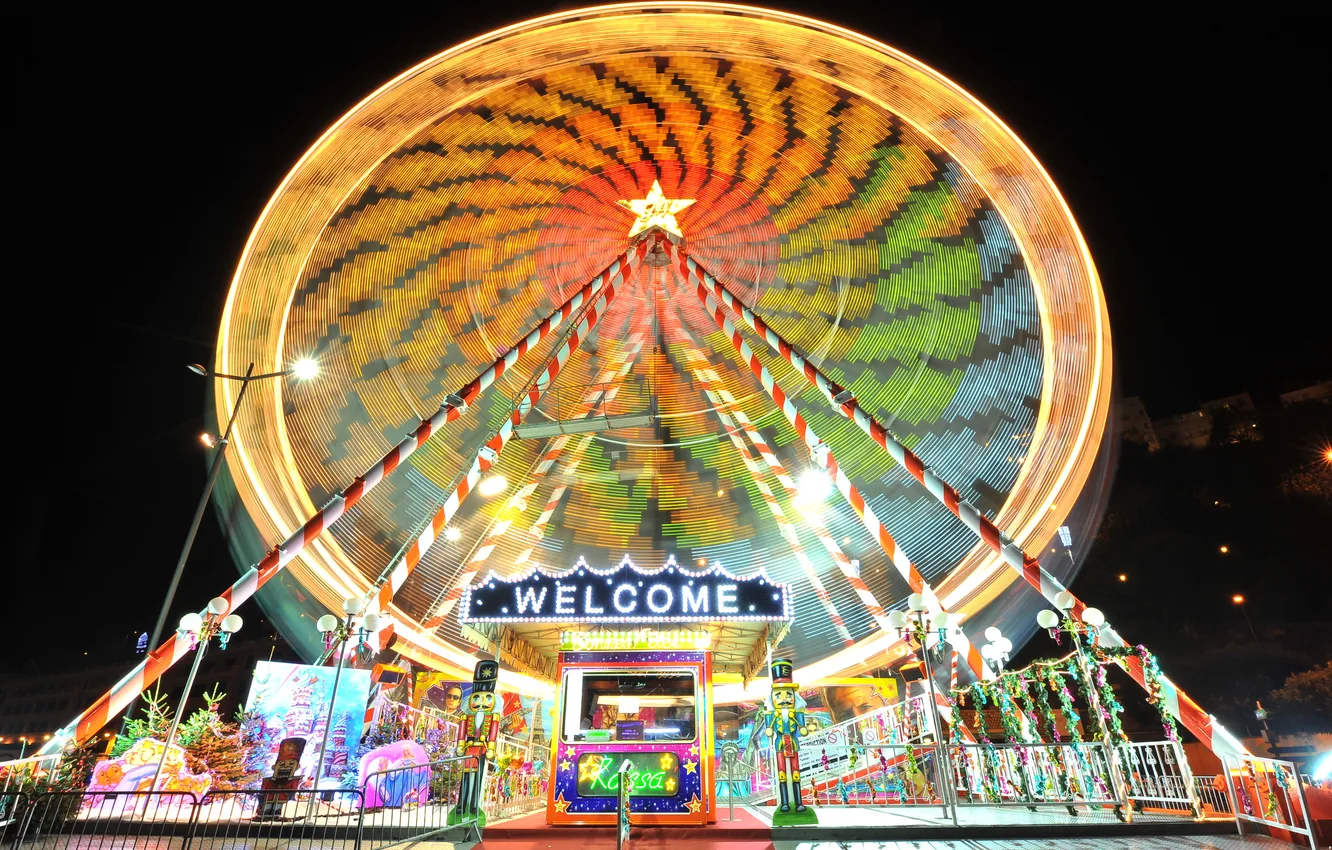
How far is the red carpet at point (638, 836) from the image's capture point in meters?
6.95

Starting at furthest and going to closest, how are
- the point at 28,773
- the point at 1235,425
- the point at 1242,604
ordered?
the point at 1235,425, the point at 1242,604, the point at 28,773

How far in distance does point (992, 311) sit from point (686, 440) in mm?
8541

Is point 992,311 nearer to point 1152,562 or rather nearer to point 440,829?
point 440,829

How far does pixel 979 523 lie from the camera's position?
9.31 m

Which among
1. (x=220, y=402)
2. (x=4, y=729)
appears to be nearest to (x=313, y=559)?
(x=220, y=402)

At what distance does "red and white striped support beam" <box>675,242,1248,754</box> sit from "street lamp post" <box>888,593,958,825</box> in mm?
1301

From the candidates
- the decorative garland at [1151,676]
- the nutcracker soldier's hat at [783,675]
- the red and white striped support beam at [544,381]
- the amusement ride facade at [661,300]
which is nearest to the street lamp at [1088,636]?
the decorative garland at [1151,676]

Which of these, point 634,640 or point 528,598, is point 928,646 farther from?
point 528,598

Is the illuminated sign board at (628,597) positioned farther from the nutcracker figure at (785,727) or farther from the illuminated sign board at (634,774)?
the illuminated sign board at (634,774)

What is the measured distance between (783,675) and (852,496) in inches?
148

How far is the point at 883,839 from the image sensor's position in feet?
22.1

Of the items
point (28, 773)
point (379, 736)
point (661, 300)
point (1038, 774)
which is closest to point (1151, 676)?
point (1038, 774)

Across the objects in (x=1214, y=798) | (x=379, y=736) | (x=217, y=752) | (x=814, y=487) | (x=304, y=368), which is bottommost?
(x=1214, y=798)

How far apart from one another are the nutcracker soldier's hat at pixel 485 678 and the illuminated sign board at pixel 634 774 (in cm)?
143
